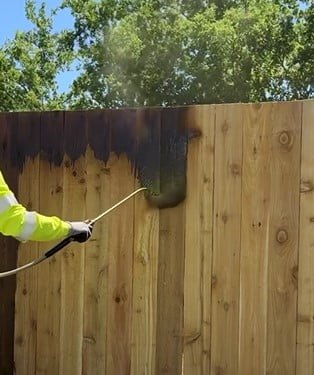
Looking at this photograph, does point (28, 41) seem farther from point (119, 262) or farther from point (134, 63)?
point (119, 262)

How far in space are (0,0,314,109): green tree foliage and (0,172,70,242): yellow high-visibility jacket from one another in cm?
1375

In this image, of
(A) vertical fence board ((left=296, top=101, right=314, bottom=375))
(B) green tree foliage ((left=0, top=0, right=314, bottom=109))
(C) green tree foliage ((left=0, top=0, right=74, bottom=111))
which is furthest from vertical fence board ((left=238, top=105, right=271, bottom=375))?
(C) green tree foliage ((left=0, top=0, right=74, bottom=111))

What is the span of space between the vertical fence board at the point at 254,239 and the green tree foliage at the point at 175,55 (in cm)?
1330

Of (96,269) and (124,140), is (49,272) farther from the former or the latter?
(124,140)

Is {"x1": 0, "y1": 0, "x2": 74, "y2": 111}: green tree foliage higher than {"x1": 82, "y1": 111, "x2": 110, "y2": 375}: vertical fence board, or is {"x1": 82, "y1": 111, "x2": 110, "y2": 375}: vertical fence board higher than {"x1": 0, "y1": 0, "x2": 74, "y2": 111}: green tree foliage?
{"x1": 0, "y1": 0, "x2": 74, "y2": 111}: green tree foliage

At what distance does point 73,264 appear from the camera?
3.59 m

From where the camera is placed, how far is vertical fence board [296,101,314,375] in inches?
112

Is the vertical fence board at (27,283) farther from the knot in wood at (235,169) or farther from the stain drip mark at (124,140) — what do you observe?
the knot in wood at (235,169)

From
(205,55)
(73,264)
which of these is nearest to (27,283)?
(73,264)

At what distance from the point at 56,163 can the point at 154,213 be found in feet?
2.30

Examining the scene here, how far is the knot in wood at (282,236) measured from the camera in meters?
2.93

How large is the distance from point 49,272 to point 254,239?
1.28m

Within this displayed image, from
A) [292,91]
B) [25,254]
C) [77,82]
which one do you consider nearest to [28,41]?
[77,82]

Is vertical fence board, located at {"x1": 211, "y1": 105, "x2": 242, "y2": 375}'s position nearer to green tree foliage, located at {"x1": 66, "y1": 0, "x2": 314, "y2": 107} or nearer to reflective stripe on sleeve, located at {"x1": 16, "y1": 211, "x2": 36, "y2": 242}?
reflective stripe on sleeve, located at {"x1": 16, "y1": 211, "x2": 36, "y2": 242}
